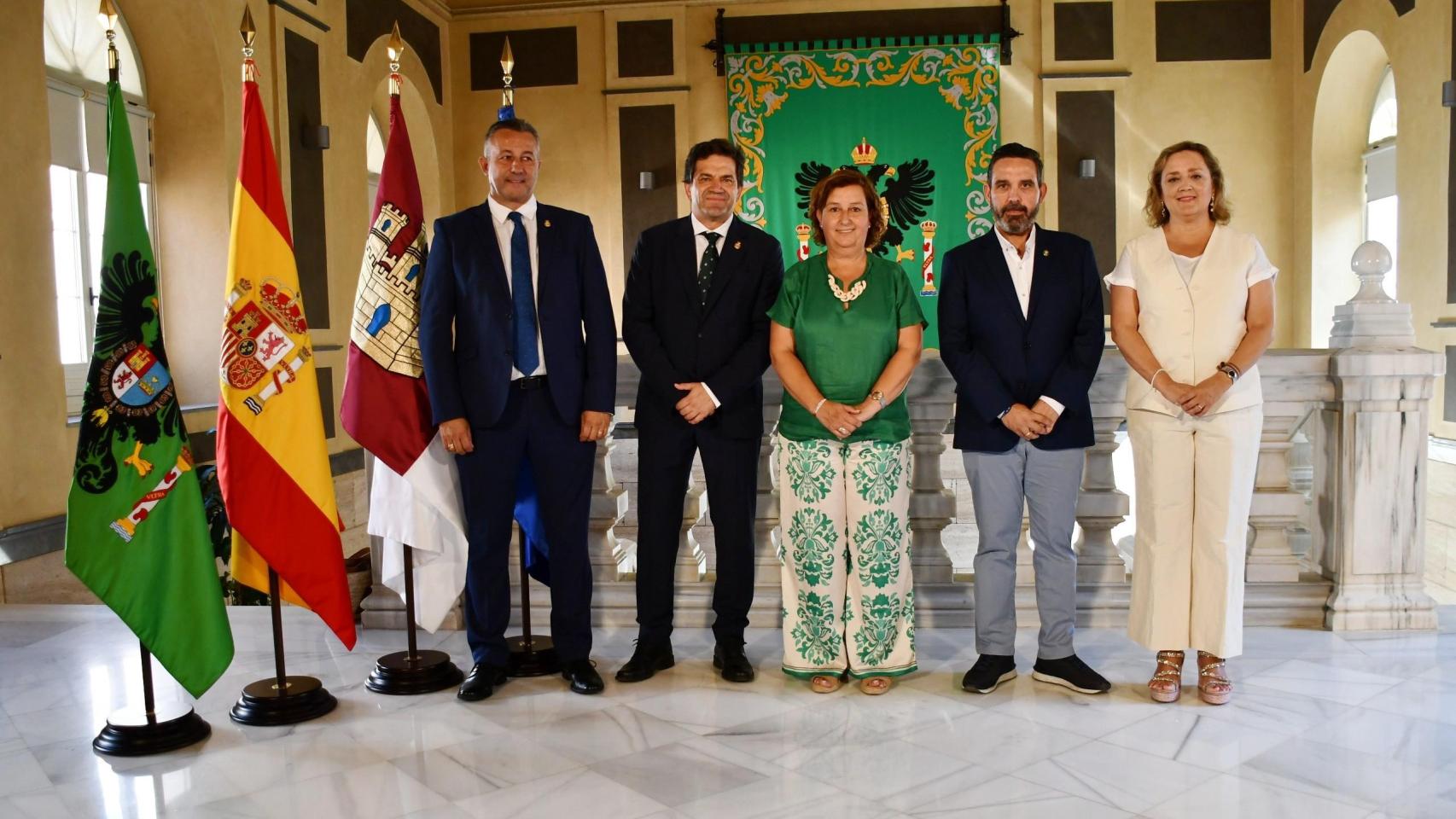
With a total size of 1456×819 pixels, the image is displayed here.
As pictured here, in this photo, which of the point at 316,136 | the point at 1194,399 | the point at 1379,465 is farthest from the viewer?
the point at 316,136

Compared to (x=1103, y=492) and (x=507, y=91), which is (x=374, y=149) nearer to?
(x=507, y=91)

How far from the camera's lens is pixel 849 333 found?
9.91 ft

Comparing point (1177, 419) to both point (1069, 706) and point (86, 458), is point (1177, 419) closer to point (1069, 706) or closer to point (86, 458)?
point (1069, 706)

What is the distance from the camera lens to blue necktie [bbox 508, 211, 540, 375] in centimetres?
306

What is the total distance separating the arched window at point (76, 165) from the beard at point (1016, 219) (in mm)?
4874

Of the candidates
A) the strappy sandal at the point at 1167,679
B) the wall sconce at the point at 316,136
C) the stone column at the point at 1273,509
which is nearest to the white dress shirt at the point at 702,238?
the strappy sandal at the point at 1167,679

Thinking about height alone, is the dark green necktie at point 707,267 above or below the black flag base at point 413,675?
above

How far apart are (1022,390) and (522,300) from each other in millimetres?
1426

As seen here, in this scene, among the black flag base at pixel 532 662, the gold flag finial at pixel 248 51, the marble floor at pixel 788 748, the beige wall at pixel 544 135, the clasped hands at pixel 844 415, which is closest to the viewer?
the marble floor at pixel 788 748

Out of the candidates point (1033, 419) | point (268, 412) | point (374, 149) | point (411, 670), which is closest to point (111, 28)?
point (268, 412)

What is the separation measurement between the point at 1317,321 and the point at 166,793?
9.41 meters

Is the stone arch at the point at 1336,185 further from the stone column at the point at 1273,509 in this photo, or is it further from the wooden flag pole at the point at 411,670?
the wooden flag pole at the point at 411,670

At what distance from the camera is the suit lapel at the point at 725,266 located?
3.17 metres

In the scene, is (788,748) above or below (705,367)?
below
